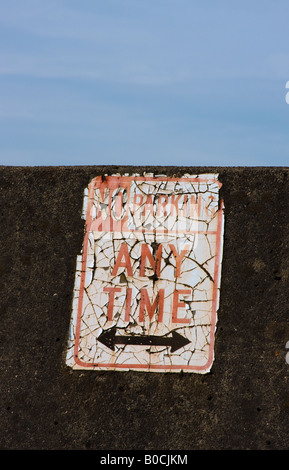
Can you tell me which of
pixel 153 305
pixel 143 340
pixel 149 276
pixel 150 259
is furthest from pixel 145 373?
pixel 150 259

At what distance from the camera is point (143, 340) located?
173 inches

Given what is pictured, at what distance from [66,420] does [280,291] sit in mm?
1557

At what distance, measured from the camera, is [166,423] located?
169 inches

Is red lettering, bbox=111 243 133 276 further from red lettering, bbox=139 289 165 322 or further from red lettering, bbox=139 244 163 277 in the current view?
red lettering, bbox=139 289 165 322

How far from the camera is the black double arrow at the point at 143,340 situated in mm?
4371

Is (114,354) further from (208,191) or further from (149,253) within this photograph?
(208,191)

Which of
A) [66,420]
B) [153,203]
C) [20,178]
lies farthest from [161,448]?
[20,178]

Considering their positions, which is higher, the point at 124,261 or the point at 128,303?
the point at 124,261

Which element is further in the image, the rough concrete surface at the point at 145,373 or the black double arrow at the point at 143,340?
the black double arrow at the point at 143,340

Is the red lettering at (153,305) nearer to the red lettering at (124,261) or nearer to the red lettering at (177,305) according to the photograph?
the red lettering at (177,305)

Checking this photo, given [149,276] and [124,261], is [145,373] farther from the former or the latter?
[124,261]

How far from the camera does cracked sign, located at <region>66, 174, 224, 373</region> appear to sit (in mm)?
4375

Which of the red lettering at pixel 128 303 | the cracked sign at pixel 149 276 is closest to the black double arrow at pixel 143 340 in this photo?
the cracked sign at pixel 149 276

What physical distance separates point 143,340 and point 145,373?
20 centimetres
